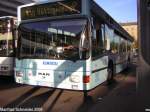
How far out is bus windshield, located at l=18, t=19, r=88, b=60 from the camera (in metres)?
7.75

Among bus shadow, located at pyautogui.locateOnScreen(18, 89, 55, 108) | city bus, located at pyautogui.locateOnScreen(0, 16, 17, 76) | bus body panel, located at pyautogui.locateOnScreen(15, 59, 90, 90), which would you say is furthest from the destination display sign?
bus shadow, located at pyautogui.locateOnScreen(18, 89, 55, 108)

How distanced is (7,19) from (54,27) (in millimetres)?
3721

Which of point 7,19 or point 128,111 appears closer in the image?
point 128,111

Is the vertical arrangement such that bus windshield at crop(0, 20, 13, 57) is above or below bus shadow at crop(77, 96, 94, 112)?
above

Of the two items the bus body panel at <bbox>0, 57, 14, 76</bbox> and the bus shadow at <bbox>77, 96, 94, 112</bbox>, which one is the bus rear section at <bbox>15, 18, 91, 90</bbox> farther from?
the bus body panel at <bbox>0, 57, 14, 76</bbox>

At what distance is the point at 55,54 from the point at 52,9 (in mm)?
1350

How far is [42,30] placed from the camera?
329 inches

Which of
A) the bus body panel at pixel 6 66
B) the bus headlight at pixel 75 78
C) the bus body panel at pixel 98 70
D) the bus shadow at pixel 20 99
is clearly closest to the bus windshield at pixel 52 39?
the bus headlight at pixel 75 78

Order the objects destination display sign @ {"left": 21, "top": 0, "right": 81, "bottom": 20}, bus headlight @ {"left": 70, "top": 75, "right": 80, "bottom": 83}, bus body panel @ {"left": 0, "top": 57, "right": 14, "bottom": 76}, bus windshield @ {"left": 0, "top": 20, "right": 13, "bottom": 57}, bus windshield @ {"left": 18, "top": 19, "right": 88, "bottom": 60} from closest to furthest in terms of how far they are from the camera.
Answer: bus headlight @ {"left": 70, "top": 75, "right": 80, "bottom": 83} → bus windshield @ {"left": 18, "top": 19, "right": 88, "bottom": 60} → destination display sign @ {"left": 21, "top": 0, "right": 81, "bottom": 20} → bus body panel @ {"left": 0, "top": 57, "right": 14, "bottom": 76} → bus windshield @ {"left": 0, "top": 20, "right": 13, "bottom": 57}

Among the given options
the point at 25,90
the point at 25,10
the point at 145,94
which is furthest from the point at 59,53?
the point at 145,94

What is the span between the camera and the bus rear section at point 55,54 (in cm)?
765

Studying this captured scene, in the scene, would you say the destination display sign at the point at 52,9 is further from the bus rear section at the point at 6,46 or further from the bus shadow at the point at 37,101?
the bus shadow at the point at 37,101

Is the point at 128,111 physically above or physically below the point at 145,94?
below

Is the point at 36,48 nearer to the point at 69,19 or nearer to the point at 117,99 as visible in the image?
the point at 69,19
